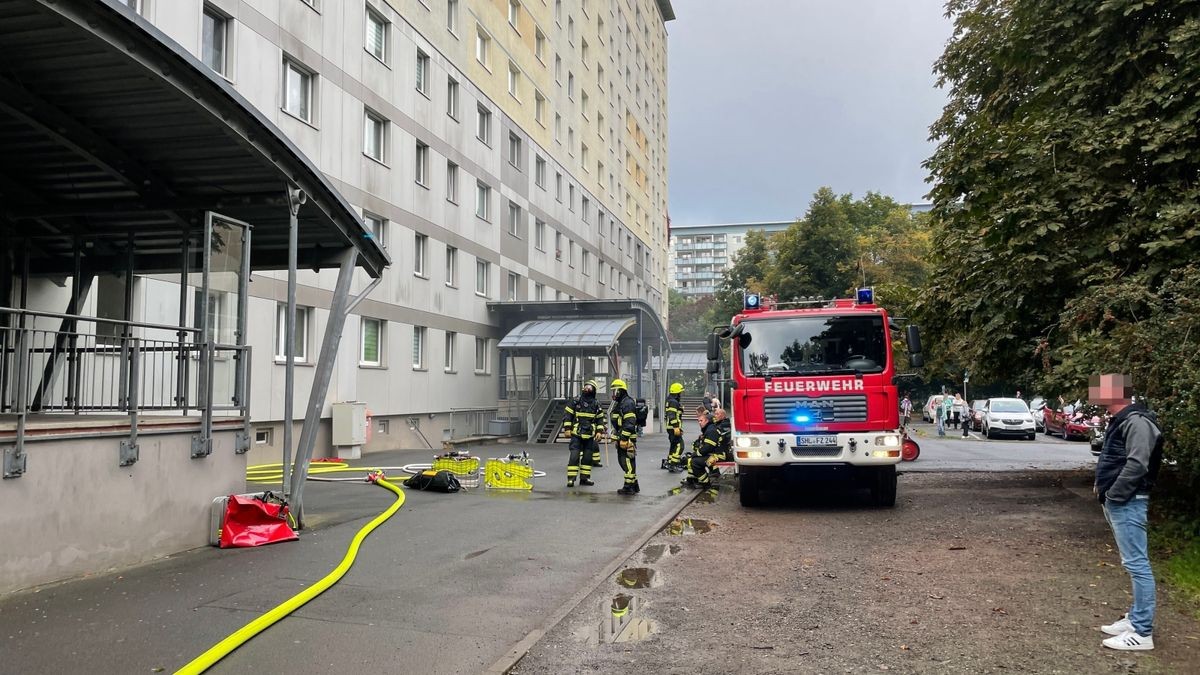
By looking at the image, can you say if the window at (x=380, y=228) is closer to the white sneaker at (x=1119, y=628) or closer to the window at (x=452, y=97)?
the window at (x=452, y=97)

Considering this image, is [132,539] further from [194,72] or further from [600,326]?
[600,326]

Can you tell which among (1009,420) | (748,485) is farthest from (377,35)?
(1009,420)

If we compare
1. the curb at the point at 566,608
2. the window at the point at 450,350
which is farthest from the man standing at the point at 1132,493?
the window at the point at 450,350

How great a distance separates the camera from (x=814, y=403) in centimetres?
1107

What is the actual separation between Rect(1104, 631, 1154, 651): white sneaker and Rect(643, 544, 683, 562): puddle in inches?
159

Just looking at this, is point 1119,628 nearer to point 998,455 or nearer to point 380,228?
point 998,455

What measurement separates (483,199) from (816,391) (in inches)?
789

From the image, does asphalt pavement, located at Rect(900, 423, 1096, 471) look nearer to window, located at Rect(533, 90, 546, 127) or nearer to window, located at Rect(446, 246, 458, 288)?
window, located at Rect(446, 246, 458, 288)

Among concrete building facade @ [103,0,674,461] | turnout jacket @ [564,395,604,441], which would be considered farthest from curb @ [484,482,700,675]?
concrete building facade @ [103,0,674,461]

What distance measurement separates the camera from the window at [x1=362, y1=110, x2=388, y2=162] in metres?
21.5

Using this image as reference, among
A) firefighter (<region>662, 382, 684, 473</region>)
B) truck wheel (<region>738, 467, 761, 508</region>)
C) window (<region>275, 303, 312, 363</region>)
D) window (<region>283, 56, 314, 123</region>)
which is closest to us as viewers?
truck wheel (<region>738, 467, 761, 508</region>)

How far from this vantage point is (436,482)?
42.2 feet

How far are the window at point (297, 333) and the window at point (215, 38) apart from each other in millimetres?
5056

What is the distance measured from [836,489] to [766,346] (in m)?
3.88
